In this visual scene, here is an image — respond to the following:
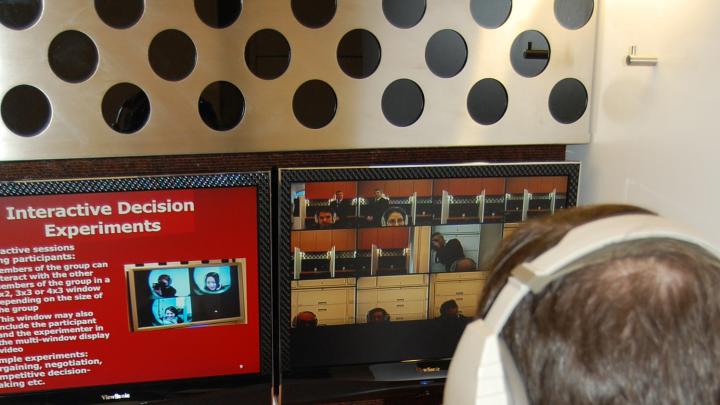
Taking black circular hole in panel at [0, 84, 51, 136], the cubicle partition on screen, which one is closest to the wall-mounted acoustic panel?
black circular hole in panel at [0, 84, 51, 136]

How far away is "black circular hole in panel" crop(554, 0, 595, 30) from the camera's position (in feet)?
4.50

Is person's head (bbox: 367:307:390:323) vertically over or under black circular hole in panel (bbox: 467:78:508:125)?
under

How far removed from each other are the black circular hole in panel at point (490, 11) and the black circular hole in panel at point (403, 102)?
188mm

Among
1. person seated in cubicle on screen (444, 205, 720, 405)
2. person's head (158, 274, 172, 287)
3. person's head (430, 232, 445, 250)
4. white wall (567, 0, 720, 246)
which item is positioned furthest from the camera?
person's head (430, 232, 445, 250)

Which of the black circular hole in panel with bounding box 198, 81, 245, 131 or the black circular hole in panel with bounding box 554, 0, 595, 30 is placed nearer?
the black circular hole in panel with bounding box 198, 81, 245, 131

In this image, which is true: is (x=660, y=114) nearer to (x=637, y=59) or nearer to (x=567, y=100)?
(x=637, y=59)

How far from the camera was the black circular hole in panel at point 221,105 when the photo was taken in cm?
126

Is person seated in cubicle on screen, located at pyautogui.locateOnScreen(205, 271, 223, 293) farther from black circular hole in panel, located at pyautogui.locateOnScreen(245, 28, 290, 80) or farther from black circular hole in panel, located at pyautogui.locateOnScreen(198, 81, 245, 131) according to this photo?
black circular hole in panel, located at pyautogui.locateOnScreen(245, 28, 290, 80)

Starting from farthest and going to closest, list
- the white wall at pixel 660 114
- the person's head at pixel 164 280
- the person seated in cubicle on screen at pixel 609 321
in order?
the person's head at pixel 164 280
the white wall at pixel 660 114
the person seated in cubicle on screen at pixel 609 321

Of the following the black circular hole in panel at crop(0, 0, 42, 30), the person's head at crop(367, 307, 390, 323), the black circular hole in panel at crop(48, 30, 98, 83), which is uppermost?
the black circular hole in panel at crop(0, 0, 42, 30)

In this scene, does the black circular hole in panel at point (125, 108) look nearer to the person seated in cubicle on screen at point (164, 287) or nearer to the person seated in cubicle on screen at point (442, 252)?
the person seated in cubicle on screen at point (164, 287)

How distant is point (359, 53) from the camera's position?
1305 millimetres

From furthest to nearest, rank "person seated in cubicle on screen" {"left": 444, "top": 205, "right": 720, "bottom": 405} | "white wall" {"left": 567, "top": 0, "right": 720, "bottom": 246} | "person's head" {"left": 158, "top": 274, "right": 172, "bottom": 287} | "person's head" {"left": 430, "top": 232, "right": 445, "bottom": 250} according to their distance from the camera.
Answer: "person's head" {"left": 430, "top": 232, "right": 445, "bottom": 250}, "person's head" {"left": 158, "top": 274, "right": 172, "bottom": 287}, "white wall" {"left": 567, "top": 0, "right": 720, "bottom": 246}, "person seated in cubicle on screen" {"left": 444, "top": 205, "right": 720, "bottom": 405}

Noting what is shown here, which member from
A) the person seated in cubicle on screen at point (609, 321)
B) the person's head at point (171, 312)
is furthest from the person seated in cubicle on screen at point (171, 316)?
the person seated in cubicle on screen at point (609, 321)
